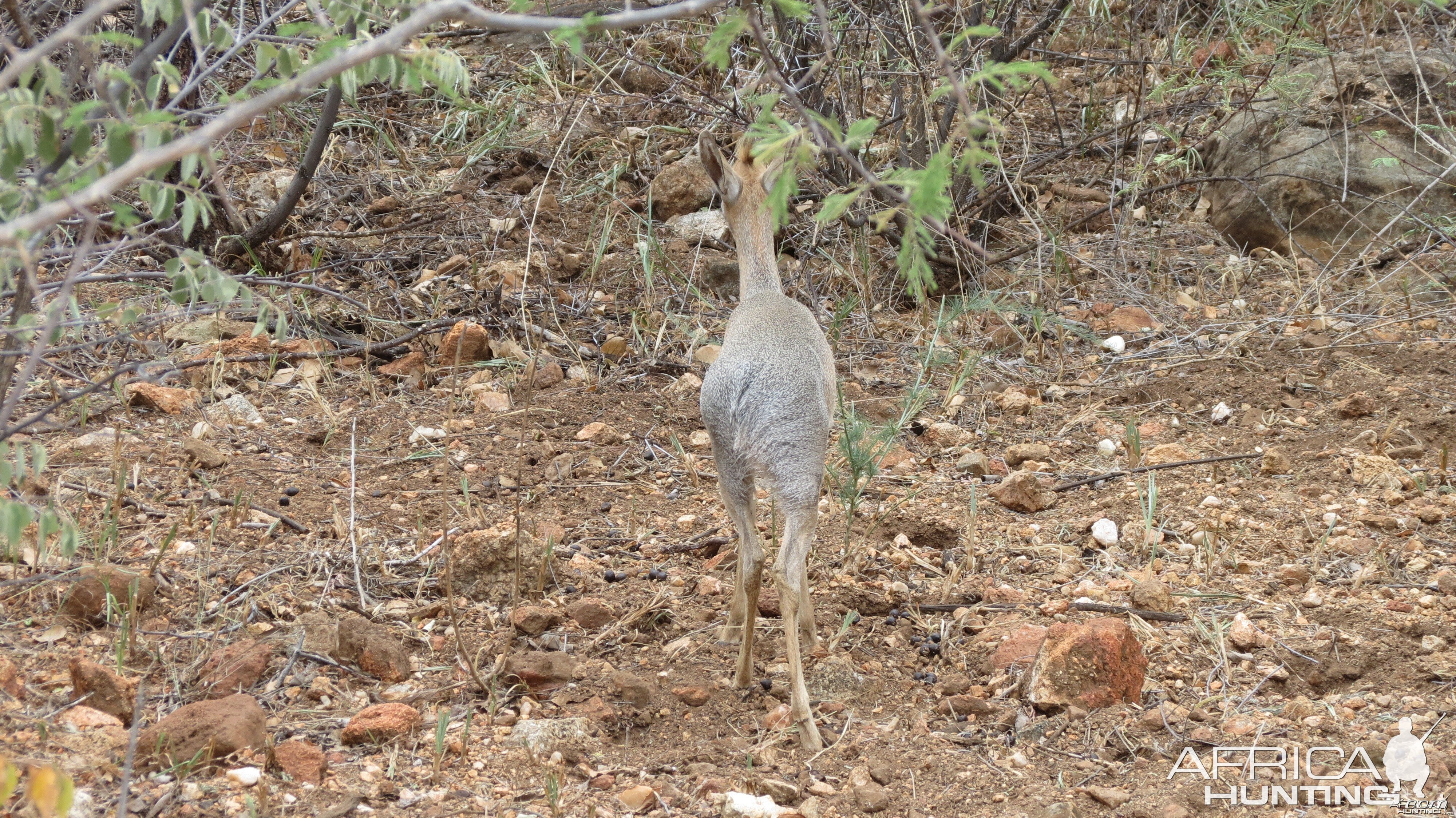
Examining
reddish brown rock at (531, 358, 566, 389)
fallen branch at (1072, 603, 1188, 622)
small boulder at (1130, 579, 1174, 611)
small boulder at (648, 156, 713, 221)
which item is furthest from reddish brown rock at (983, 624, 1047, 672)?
small boulder at (648, 156, 713, 221)

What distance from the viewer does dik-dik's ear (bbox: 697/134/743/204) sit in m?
4.33

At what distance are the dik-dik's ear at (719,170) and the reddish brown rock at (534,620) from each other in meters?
1.69

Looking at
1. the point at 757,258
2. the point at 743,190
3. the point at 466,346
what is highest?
the point at 743,190

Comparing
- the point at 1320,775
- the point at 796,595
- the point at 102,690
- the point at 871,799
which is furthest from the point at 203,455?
the point at 1320,775

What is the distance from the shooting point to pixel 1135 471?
514 cm

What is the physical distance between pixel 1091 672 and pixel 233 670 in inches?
101

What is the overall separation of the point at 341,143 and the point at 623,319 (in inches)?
100

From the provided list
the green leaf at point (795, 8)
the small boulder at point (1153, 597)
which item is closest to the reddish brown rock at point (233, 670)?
the green leaf at point (795, 8)

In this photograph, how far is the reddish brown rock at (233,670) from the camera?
141 inches

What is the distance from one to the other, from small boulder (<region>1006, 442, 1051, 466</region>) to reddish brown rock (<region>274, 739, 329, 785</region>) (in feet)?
11.0

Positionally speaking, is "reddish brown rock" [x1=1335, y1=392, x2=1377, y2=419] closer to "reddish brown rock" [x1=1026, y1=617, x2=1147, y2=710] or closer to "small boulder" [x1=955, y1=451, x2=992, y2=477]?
"small boulder" [x1=955, y1=451, x2=992, y2=477]

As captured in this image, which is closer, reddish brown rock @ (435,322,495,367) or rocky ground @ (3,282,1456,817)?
rocky ground @ (3,282,1456,817)

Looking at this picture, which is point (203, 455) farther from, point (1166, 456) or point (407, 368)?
point (1166, 456)

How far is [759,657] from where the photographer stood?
4.14m
